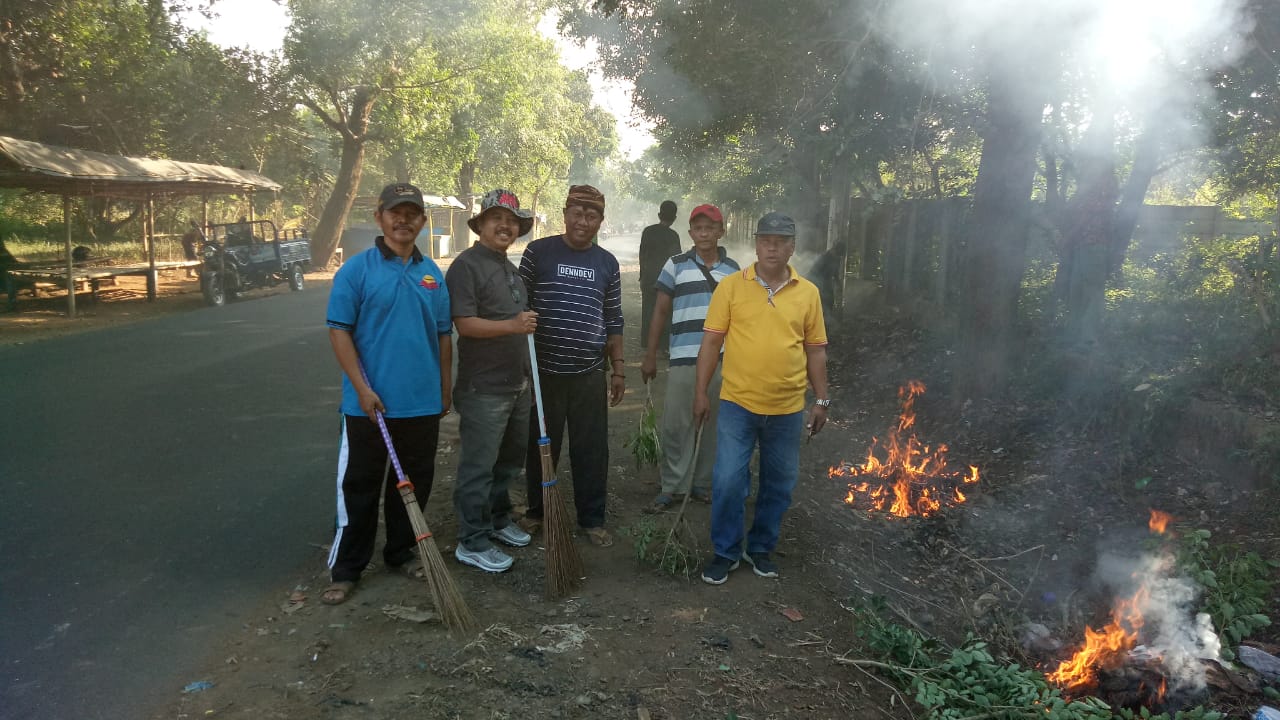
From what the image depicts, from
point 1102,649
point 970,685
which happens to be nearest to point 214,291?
point 970,685

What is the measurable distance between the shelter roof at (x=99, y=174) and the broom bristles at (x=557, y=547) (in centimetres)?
1262

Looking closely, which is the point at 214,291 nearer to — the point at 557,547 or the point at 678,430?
the point at 678,430

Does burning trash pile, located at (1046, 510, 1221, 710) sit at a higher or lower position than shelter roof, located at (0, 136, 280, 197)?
lower

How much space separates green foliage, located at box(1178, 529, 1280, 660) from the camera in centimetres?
345

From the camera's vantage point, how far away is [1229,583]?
12.1 ft

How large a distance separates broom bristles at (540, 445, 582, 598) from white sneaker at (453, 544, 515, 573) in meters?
0.33

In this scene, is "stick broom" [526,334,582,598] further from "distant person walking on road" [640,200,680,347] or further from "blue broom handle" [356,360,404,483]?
"distant person walking on road" [640,200,680,347]

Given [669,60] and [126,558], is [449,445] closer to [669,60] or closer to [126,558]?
[126,558]

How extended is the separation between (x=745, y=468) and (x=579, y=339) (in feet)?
3.70

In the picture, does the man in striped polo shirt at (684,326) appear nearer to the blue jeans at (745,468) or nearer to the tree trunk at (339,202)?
the blue jeans at (745,468)

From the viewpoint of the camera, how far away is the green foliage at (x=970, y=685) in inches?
116

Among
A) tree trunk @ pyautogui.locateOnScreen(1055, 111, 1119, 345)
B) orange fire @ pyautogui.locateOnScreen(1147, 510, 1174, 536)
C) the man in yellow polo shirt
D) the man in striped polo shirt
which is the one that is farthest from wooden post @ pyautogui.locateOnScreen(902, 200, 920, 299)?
the man in yellow polo shirt

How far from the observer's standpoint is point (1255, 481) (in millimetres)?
4512

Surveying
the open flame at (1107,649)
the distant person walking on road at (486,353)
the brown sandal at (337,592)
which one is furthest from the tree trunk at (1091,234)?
the brown sandal at (337,592)
